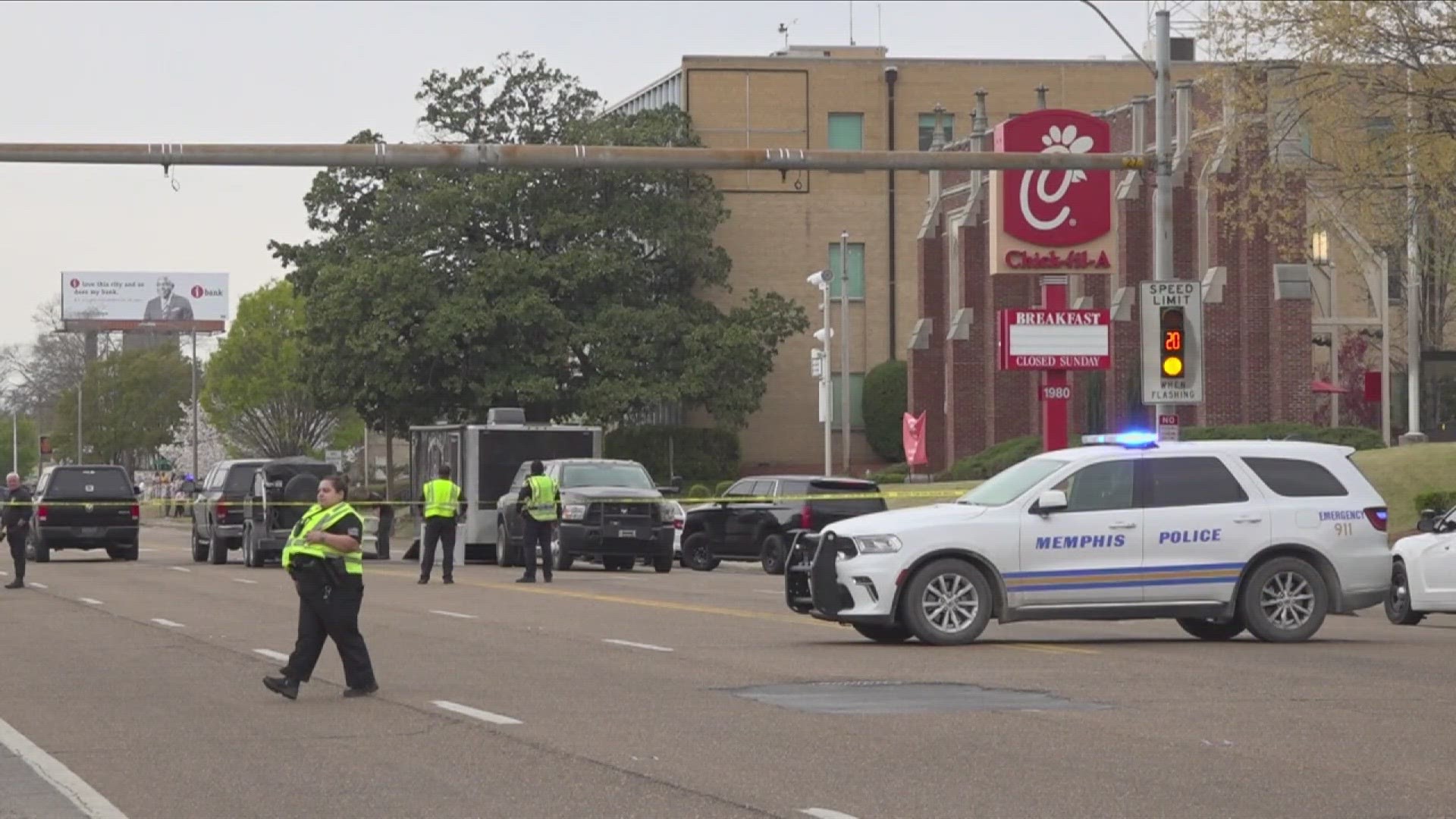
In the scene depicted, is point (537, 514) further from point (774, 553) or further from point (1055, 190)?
point (1055, 190)

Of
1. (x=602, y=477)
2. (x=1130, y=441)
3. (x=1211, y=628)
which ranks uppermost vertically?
(x=1130, y=441)

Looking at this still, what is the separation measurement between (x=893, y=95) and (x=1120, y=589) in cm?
5902

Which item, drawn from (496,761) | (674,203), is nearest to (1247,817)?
(496,761)

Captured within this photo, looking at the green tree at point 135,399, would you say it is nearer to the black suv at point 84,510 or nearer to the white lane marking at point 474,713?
the black suv at point 84,510

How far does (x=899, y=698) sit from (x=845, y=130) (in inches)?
2483

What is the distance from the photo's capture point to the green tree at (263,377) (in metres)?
86.5

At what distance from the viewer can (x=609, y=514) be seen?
37719mm

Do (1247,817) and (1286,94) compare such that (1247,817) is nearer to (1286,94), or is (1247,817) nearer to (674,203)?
(1286,94)

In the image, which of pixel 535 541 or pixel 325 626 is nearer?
pixel 325 626

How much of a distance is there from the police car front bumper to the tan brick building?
55.7 m

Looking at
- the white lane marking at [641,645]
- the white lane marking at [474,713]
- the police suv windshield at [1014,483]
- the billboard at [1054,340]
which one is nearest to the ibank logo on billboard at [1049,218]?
the billboard at [1054,340]

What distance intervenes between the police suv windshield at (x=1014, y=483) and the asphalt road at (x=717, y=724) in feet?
4.25

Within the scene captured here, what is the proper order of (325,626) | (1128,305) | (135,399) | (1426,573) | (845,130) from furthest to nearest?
1. (135,399)
2. (845,130)
3. (1128,305)
4. (1426,573)
5. (325,626)

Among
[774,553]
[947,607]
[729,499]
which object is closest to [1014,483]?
[947,607]
